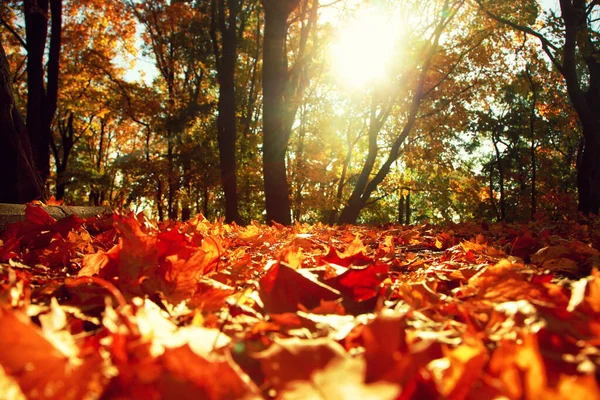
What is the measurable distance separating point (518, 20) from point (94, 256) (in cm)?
1239

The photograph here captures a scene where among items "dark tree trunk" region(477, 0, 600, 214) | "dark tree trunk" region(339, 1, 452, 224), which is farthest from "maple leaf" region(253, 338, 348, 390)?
"dark tree trunk" region(339, 1, 452, 224)

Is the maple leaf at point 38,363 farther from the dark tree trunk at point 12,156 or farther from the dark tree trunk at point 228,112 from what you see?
the dark tree trunk at point 228,112

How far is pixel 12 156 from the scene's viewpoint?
147 inches

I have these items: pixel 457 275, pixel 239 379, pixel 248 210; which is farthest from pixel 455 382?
pixel 248 210

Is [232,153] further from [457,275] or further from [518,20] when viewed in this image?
[457,275]

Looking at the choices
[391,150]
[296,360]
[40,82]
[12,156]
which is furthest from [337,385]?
[391,150]

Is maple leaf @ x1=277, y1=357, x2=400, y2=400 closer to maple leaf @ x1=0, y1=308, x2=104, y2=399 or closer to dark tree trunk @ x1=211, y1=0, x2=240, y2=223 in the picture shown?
maple leaf @ x1=0, y1=308, x2=104, y2=399

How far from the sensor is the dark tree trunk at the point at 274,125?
845 cm

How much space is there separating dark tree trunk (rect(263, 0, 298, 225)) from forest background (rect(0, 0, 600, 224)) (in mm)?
31

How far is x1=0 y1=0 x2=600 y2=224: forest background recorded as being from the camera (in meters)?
8.15

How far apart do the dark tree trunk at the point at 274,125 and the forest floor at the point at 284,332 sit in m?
7.41

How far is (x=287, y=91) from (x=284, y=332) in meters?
10.5

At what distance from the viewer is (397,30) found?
11219mm

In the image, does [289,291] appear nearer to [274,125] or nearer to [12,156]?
[12,156]
